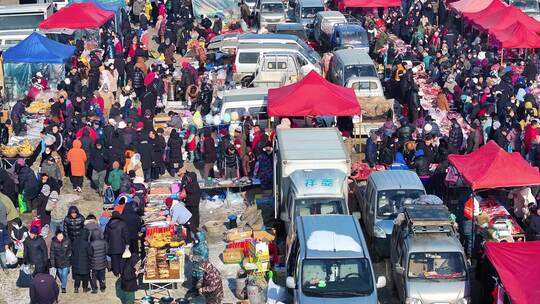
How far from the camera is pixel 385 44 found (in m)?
37.8

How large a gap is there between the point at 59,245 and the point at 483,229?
26.7ft

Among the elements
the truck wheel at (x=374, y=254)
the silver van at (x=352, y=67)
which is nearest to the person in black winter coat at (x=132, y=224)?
the truck wheel at (x=374, y=254)

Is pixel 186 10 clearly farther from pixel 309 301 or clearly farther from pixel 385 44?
pixel 309 301

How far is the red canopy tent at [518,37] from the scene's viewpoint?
34.1m

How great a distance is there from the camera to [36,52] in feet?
105

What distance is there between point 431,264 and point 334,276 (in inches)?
75.6

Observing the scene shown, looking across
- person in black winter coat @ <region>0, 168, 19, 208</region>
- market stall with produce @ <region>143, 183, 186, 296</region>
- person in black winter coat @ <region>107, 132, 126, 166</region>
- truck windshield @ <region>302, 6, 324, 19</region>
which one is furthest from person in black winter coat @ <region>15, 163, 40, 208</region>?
truck windshield @ <region>302, 6, 324, 19</region>

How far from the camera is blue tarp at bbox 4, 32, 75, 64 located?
104 ft

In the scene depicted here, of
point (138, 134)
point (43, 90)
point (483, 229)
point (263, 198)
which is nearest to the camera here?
point (483, 229)

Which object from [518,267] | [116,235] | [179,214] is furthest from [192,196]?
[518,267]

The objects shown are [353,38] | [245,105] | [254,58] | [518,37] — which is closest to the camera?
[245,105]

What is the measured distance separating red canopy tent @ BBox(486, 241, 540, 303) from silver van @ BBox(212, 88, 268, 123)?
37.4 ft

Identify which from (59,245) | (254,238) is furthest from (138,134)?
(59,245)

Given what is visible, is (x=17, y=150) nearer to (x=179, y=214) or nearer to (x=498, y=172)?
(x=179, y=214)
